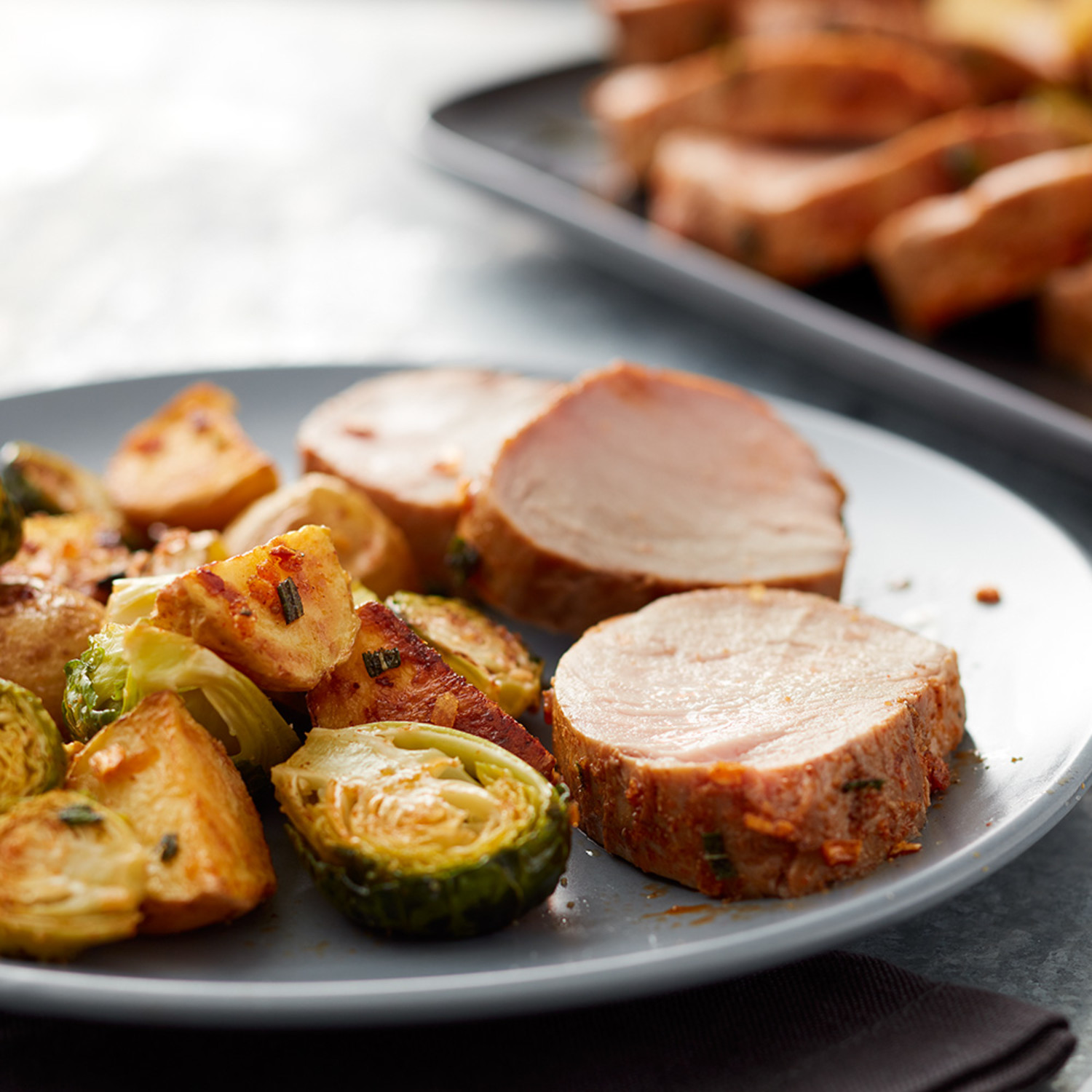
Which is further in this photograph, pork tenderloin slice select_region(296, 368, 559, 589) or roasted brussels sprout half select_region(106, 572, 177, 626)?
pork tenderloin slice select_region(296, 368, 559, 589)

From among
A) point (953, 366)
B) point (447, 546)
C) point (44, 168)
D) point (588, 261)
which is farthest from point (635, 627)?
point (44, 168)

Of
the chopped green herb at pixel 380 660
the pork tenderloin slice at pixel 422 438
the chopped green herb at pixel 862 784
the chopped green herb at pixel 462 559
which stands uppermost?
the chopped green herb at pixel 862 784

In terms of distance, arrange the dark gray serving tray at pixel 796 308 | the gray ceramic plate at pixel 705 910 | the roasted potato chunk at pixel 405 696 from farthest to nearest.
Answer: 1. the dark gray serving tray at pixel 796 308
2. the roasted potato chunk at pixel 405 696
3. the gray ceramic plate at pixel 705 910

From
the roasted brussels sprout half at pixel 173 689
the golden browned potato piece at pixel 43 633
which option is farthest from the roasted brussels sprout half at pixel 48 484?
the roasted brussels sprout half at pixel 173 689

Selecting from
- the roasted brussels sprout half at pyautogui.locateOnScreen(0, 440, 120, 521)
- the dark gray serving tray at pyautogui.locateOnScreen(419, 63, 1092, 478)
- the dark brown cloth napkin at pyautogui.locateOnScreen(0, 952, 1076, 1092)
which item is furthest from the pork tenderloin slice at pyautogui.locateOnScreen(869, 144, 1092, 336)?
the dark brown cloth napkin at pyautogui.locateOnScreen(0, 952, 1076, 1092)

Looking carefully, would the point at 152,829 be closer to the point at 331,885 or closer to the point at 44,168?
the point at 331,885

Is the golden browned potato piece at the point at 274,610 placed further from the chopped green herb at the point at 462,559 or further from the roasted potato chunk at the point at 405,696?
the chopped green herb at the point at 462,559

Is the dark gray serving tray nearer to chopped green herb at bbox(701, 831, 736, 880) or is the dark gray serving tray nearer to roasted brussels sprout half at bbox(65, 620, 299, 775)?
chopped green herb at bbox(701, 831, 736, 880)
